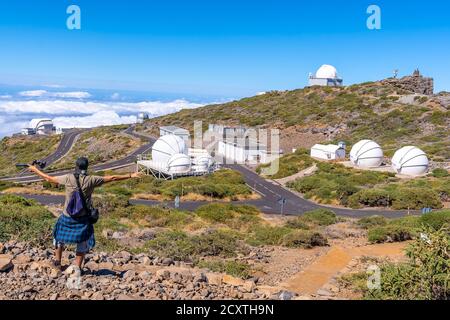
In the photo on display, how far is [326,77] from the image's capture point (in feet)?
323

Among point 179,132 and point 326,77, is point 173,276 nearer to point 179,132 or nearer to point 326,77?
point 179,132

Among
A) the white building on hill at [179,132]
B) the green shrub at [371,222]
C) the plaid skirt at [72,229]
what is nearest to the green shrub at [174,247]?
the plaid skirt at [72,229]

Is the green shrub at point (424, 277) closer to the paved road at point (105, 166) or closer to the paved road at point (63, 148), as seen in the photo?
the paved road at point (105, 166)

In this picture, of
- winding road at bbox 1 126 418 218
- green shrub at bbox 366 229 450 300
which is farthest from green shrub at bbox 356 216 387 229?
green shrub at bbox 366 229 450 300

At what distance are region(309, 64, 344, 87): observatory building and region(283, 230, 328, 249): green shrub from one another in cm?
8839

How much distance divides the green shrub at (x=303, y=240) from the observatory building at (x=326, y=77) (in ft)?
290

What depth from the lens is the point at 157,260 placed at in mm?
9094

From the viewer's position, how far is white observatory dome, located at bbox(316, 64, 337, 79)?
3890 inches

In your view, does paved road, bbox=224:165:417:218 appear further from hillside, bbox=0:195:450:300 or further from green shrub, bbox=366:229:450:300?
green shrub, bbox=366:229:450:300

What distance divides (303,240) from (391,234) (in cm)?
314

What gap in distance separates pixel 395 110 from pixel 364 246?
5863 cm

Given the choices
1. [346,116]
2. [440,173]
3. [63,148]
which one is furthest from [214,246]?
[63,148]

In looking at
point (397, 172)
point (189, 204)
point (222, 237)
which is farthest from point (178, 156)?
point (222, 237)

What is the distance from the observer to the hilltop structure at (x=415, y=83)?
296 feet
